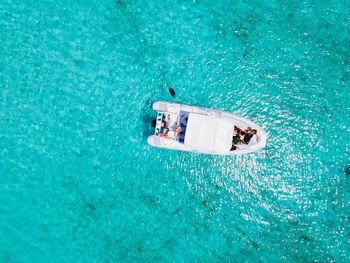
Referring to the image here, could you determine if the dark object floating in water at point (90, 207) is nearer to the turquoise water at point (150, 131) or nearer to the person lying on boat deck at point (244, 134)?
the turquoise water at point (150, 131)

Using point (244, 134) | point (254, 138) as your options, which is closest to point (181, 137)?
point (244, 134)

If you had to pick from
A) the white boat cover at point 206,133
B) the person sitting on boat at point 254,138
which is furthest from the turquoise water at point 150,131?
the white boat cover at point 206,133

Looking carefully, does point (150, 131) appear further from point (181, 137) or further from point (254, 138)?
point (254, 138)

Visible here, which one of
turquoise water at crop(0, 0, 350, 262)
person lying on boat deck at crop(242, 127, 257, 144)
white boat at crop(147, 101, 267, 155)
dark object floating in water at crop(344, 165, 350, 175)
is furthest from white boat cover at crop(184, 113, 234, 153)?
dark object floating in water at crop(344, 165, 350, 175)

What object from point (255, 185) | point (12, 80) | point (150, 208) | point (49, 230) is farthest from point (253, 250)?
point (12, 80)

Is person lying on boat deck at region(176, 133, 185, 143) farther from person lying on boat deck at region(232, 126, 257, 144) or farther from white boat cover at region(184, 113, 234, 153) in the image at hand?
person lying on boat deck at region(232, 126, 257, 144)

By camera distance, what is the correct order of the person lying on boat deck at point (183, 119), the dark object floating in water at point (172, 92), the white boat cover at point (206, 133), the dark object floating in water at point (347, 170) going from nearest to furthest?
1. the white boat cover at point (206, 133)
2. the person lying on boat deck at point (183, 119)
3. the dark object floating in water at point (172, 92)
4. the dark object floating in water at point (347, 170)
